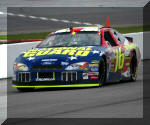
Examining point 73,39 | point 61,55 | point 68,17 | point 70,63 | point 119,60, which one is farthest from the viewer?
point 68,17

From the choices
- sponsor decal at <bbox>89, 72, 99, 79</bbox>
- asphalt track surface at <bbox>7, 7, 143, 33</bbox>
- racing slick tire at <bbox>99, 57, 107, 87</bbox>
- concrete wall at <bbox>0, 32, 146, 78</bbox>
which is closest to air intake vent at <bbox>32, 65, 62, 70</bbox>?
sponsor decal at <bbox>89, 72, 99, 79</bbox>

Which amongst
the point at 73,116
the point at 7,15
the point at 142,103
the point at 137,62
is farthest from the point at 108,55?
the point at 7,15

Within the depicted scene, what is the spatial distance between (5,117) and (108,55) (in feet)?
17.2

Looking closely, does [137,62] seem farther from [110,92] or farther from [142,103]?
[142,103]

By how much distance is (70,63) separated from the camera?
1354cm

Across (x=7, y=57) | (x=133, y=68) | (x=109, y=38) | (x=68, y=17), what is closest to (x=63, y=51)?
(x=109, y=38)

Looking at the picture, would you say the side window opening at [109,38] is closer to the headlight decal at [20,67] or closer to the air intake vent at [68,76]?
the air intake vent at [68,76]

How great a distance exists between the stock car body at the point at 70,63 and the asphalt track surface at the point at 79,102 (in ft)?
0.73

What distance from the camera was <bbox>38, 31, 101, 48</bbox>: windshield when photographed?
14617 mm

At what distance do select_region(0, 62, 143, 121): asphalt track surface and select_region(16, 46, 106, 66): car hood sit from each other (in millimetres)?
610

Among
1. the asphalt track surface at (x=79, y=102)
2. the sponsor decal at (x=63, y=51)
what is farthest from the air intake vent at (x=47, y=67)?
the asphalt track surface at (x=79, y=102)

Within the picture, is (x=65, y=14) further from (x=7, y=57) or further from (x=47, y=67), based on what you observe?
(x=47, y=67)

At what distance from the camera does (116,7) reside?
39625 millimetres

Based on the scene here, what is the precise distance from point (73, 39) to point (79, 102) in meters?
3.70
